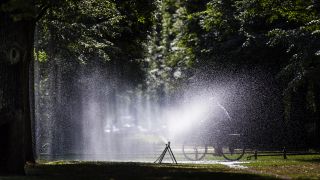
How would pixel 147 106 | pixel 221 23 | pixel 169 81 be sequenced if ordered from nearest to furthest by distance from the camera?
pixel 221 23
pixel 169 81
pixel 147 106

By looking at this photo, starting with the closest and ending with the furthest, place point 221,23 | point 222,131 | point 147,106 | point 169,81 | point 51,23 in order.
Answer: point 51,23 < point 222,131 < point 221,23 < point 169,81 < point 147,106

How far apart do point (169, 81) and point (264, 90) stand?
17.8m

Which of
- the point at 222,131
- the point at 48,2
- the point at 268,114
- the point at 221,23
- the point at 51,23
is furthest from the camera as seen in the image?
the point at 268,114

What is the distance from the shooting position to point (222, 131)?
30438 mm

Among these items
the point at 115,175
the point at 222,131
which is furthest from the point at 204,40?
the point at 115,175

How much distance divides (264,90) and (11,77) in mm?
25946

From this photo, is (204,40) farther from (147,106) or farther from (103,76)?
(147,106)

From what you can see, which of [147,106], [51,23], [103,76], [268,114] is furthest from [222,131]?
[147,106]

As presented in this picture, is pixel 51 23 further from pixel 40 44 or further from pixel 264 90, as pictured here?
pixel 264 90

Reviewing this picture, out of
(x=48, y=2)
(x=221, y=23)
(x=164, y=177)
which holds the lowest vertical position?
(x=164, y=177)

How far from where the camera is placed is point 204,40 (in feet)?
142

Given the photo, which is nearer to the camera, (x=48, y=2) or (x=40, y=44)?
(x=48, y=2)

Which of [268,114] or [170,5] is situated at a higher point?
[170,5]

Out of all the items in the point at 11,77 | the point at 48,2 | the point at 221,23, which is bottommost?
the point at 11,77
